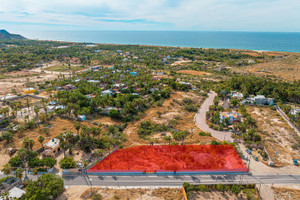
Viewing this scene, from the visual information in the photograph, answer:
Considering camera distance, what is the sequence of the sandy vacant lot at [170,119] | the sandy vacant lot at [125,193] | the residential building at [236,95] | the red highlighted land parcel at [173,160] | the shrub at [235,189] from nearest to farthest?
the sandy vacant lot at [125,193], the shrub at [235,189], the red highlighted land parcel at [173,160], the sandy vacant lot at [170,119], the residential building at [236,95]

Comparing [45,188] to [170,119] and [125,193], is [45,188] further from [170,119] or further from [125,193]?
[170,119]

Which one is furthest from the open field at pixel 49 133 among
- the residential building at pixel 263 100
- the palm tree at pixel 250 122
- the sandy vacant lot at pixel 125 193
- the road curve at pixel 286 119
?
the residential building at pixel 263 100

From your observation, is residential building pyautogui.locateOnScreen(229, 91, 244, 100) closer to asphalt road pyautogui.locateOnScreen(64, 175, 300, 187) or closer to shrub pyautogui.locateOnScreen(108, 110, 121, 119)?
asphalt road pyautogui.locateOnScreen(64, 175, 300, 187)

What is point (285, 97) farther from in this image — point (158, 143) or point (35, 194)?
point (35, 194)

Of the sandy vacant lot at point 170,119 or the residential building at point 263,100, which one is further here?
the residential building at point 263,100

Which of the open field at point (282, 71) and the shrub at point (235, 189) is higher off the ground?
the open field at point (282, 71)

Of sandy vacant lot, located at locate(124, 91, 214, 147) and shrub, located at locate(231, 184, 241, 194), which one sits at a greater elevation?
sandy vacant lot, located at locate(124, 91, 214, 147)

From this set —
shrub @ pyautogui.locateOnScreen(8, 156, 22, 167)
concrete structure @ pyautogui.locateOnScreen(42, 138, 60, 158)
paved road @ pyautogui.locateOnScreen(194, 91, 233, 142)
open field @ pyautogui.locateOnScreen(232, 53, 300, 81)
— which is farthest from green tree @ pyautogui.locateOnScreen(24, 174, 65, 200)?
open field @ pyautogui.locateOnScreen(232, 53, 300, 81)

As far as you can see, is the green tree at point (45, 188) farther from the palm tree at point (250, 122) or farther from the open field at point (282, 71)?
the open field at point (282, 71)
